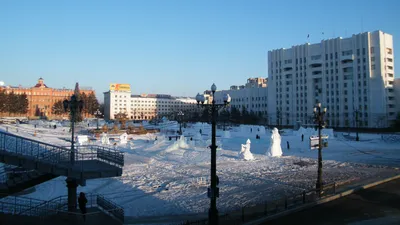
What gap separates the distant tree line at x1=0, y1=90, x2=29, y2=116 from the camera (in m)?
111

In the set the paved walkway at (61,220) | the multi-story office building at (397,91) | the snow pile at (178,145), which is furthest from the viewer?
the multi-story office building at (397,91)

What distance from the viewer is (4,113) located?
384 ft

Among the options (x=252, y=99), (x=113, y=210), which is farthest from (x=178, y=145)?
(x=252, y=99)

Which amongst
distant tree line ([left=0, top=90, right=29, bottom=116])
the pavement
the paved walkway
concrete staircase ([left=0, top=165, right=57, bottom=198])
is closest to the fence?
the pavement

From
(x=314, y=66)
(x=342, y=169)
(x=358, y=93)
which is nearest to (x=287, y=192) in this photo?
(x=342, y=169)

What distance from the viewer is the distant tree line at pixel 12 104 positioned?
111125mm

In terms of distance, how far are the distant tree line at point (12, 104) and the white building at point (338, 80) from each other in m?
92.2

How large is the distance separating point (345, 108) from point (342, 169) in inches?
2890

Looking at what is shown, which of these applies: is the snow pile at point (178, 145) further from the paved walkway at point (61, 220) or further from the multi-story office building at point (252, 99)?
the multi-story office building at point (252, 99)

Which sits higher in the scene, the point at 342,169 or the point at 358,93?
the point at 358,93

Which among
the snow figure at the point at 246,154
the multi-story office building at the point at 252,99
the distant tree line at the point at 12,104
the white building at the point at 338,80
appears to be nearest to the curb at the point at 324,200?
the snow figure at the point at 246,154

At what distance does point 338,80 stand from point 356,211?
88.2 metres

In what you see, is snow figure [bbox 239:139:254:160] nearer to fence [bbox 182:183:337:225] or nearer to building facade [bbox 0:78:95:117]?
fence [bbox 182:183:337:225]

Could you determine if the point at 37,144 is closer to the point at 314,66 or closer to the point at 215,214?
the point at 215,214
